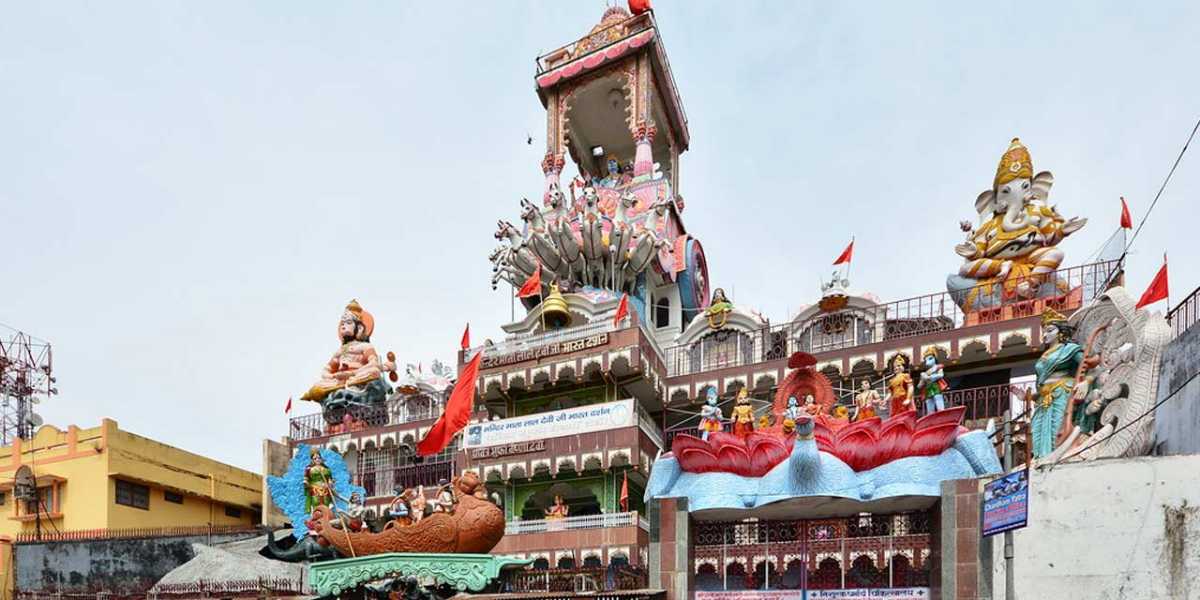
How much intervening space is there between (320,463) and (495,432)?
6690 millimetres

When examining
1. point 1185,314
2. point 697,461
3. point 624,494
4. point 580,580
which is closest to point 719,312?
point 624,494

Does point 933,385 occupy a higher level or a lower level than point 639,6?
lower

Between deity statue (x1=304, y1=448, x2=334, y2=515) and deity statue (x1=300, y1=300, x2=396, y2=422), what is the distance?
506 inches

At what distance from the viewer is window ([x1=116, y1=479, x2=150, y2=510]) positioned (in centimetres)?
3869

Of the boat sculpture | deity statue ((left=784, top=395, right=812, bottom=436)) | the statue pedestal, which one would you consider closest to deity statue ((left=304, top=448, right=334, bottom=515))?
the boat sculpture

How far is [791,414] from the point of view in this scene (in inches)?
833

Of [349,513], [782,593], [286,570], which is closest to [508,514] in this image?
[286,570]

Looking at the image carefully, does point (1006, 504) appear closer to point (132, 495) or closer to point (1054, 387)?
point (1054, 387)

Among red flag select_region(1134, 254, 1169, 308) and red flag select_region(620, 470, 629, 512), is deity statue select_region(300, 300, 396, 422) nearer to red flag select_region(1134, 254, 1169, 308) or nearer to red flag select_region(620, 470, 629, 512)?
red flag select_region(620, 470, 629, 512)

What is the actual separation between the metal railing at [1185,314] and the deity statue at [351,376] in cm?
3039

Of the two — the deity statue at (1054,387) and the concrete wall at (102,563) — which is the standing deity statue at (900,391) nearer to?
the deity statue at (1054,387)

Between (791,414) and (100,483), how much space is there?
3107 cm

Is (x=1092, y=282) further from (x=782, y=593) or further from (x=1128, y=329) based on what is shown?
(x=782, y=593)

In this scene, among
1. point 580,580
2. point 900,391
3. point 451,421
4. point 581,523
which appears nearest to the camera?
point 580,580
